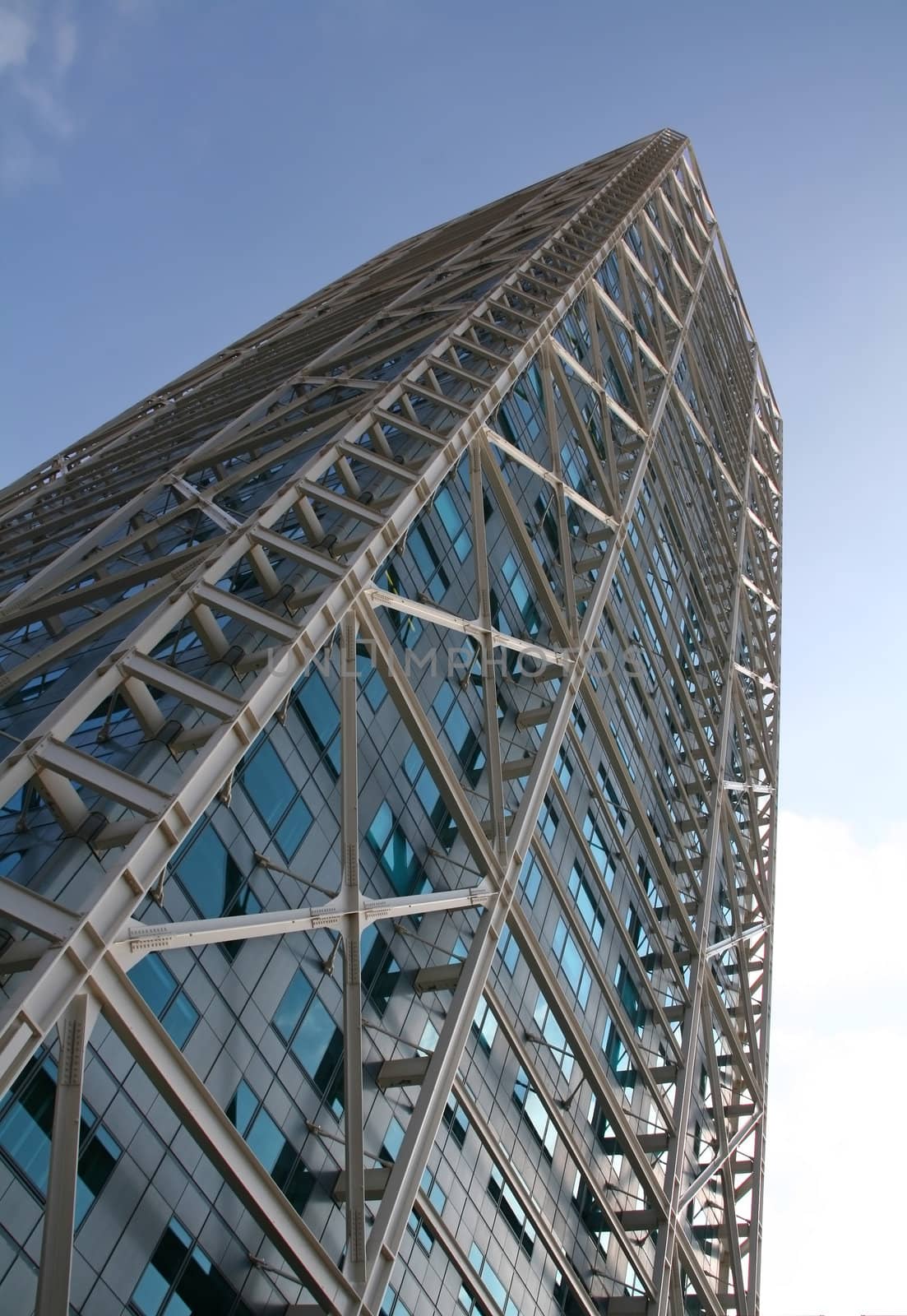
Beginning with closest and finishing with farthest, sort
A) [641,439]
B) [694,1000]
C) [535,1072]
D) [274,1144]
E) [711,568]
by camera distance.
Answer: [274,1144]
[535,1072]
[694,1000]
[641,439]
[711,568]

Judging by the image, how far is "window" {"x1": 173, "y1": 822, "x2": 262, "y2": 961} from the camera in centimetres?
1741

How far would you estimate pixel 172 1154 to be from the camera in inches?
603

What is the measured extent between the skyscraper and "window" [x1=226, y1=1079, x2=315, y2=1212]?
2.5 inches

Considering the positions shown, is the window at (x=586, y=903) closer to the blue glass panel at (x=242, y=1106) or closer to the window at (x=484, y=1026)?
the window at (x=484, y=1026)

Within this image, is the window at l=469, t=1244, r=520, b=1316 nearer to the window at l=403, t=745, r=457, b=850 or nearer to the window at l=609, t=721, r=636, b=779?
the window at l=403, t=745, r=457, b=850

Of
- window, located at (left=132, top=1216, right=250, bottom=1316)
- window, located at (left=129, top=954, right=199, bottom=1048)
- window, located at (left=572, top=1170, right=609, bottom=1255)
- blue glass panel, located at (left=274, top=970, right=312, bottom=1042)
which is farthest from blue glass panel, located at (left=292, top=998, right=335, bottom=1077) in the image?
window, located at (left=572, top=1170, right=609, bottom=1255)

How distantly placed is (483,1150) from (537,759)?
9.22 meters

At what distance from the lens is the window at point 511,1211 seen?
23594 millimetres

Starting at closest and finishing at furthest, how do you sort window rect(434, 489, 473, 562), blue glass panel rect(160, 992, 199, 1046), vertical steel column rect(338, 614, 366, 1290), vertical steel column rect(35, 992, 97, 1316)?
vertical steel column rect(35, 992, 97, 1316), vertical steel column rect(338, 614, 366, 1290), blue glass panel rect(160, 992, 199, 1046), window rect(434, 489, 473, 562)

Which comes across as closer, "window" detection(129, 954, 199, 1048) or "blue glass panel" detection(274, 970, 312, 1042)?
"window" detection(129, 954, 199, 1048)

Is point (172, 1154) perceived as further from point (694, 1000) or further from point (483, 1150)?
point (694, 1000)

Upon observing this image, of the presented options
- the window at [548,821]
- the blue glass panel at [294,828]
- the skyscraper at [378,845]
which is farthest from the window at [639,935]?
the blue glass panel at [294,828]

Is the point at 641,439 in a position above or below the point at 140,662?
above

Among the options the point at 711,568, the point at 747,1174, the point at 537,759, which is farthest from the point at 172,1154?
the point at 711,568
